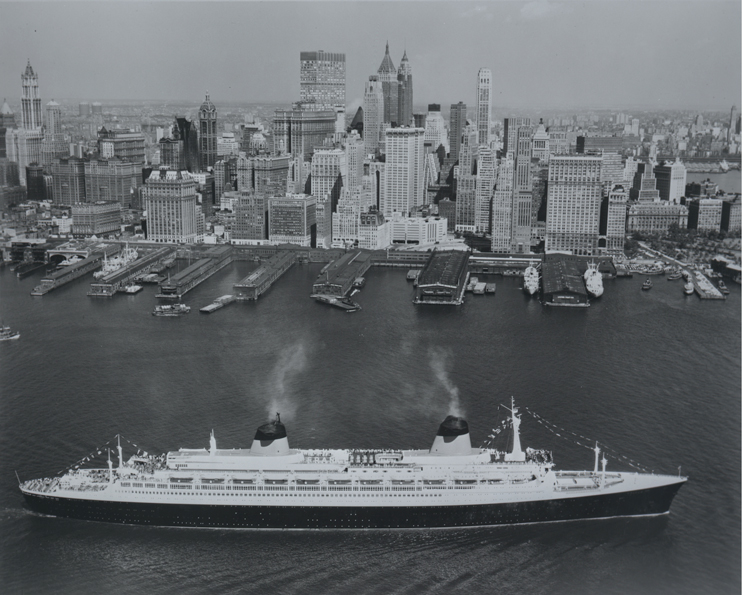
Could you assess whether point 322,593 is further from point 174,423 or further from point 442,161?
point 442,161

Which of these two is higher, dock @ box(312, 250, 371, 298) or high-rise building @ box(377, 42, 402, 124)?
high-rise building @ box(377, 42, 402, 124)

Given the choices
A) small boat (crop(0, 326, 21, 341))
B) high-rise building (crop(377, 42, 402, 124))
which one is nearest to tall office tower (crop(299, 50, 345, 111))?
high-rise building (crop(377, 42, 402, 124))

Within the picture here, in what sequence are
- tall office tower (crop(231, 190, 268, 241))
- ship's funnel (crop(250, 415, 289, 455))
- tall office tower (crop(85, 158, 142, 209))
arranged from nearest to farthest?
1. ship's funnel (crop(250, 415, 289, 455))
2. tall office tower (crop(231, 190, 268, 241))
3. tall office tower (crop(85, 158, 142, 209))

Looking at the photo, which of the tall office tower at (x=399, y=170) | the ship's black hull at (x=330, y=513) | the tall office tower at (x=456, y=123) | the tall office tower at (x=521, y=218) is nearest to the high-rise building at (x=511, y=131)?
the tall office tower at (x=456, y=123)

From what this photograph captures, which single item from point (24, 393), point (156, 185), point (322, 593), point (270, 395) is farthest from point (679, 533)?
point (156, 185)

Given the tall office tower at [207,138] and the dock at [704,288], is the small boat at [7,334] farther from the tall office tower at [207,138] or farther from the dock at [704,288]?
the tall office tower at [207,138]

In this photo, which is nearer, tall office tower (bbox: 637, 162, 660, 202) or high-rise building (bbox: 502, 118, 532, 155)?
high-rise building (bbox: 502, 118, 532, 155)

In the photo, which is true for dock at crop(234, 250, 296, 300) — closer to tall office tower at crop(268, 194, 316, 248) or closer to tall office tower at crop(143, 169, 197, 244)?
tall office tower at crop(268, 194, 316, 248)
